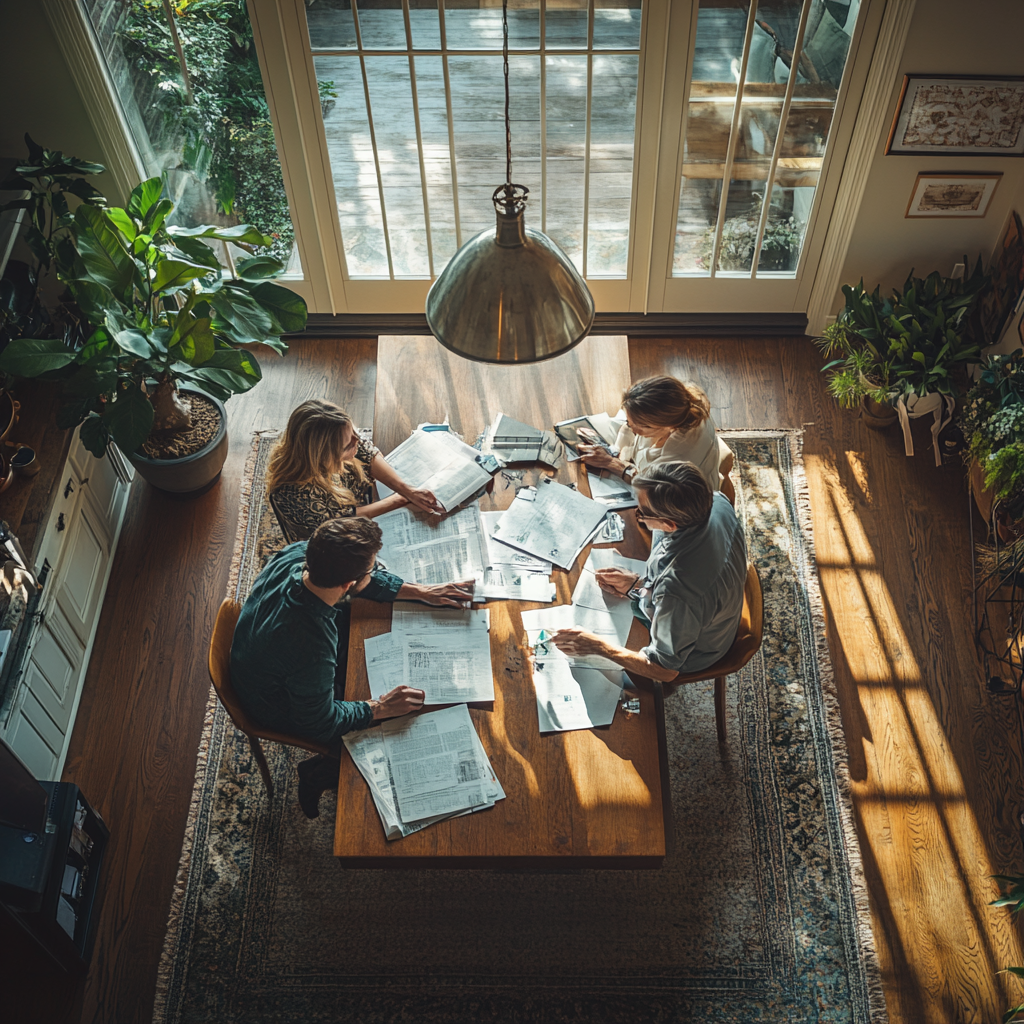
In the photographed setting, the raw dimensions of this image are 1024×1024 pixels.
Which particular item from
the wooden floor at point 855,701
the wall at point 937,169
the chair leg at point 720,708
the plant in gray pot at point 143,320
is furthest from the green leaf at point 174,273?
the wall at point 937,169

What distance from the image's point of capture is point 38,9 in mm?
3484

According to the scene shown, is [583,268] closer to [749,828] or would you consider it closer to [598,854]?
[749,828]

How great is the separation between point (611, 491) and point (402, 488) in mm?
713

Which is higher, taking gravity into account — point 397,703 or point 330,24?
point 330,24

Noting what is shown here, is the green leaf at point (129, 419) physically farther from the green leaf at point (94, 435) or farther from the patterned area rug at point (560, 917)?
the patterned area rug at point (560, 917)

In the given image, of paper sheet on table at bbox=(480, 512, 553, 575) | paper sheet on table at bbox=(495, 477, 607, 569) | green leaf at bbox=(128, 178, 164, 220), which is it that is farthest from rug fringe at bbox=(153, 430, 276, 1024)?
green leaf at bbox=(128, 178, 164, 220)

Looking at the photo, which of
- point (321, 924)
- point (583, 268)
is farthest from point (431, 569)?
point (583, 268)

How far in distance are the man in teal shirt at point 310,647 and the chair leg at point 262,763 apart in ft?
0.83

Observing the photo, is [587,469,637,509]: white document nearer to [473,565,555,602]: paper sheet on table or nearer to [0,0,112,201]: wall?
[473,565,555,602]: paper sheet on table

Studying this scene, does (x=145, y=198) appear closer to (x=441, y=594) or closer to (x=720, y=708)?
(x=441, y=594)

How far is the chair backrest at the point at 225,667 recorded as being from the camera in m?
2.34

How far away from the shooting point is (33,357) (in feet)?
9.54

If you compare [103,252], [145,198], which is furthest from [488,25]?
[103,252]

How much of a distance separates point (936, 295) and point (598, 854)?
3.10 metres
